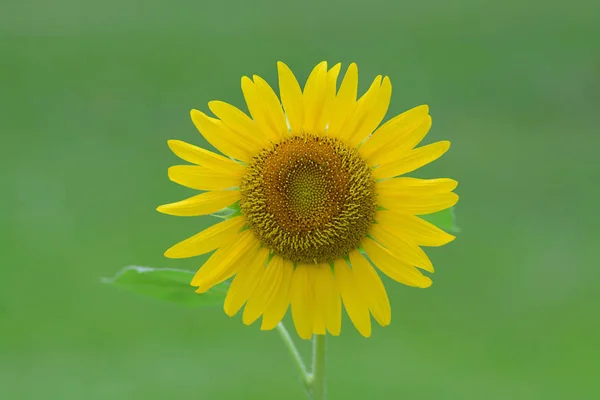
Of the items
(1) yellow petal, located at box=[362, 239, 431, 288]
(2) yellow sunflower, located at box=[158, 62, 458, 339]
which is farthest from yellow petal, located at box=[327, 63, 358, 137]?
(1) yellow petal, located at box=[362, 239, 431, 288]

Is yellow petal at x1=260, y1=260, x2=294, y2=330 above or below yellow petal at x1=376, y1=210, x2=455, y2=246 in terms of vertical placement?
below

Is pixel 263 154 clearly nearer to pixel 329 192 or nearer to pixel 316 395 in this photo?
pixel 329 192

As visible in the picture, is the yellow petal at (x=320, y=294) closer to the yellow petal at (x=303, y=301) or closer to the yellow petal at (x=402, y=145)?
the yellow petal at (x=303, y=301)

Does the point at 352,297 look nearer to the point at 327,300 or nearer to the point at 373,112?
the point at 327,300

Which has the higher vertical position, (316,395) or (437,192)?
(437,192)

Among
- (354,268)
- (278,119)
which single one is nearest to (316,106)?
(278,119)

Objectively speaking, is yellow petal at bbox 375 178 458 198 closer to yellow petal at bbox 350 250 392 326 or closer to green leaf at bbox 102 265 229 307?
yellow petal at bbox 350 250 392 326

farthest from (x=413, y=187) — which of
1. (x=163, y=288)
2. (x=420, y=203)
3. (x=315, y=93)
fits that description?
(x=163, y=288)
